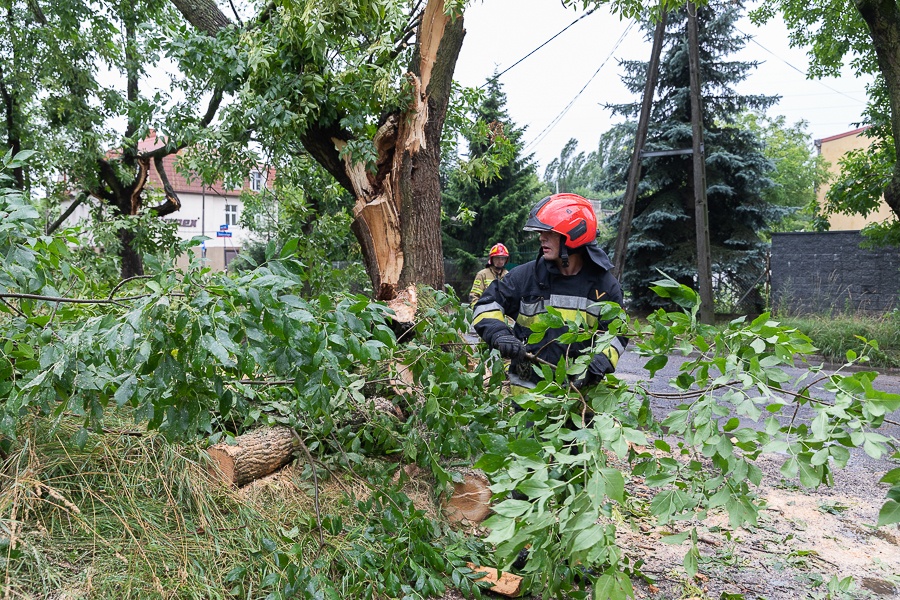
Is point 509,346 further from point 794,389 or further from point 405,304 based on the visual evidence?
point 794,389

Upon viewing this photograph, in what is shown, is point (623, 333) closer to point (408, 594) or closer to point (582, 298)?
point (582, 298)

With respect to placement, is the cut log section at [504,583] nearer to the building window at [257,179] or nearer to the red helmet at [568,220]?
the red helmet at [568,220]

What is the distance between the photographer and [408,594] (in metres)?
2.71

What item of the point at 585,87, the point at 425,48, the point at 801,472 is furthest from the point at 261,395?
the point at 585,87

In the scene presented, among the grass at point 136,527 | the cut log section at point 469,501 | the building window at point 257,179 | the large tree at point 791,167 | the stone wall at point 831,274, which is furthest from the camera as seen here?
the large tree at point 791,167

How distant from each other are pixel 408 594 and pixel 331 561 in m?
0.37

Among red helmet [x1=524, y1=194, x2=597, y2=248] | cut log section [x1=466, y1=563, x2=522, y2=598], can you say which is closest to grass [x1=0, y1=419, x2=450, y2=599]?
cut log section [x1=466, y1=563, x2=522, y2=598]

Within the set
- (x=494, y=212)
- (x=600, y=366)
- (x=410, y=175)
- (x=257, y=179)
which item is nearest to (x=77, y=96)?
(x=257, y=179)

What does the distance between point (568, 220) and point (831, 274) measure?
45.8ft

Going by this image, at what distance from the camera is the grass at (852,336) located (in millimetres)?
10801

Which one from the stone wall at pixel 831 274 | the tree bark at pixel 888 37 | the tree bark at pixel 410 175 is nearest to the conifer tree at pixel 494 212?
the stone wall at pixel 831 274

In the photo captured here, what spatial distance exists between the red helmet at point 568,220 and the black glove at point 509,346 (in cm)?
58

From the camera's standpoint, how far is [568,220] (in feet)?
10.6

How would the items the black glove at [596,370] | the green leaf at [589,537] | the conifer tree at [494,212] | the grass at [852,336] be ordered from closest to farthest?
1. the green leaf at [589,537]
2. the black glove at [596,370]
3. the grass at [852,336]
4. the conifer tree at [494,212]
